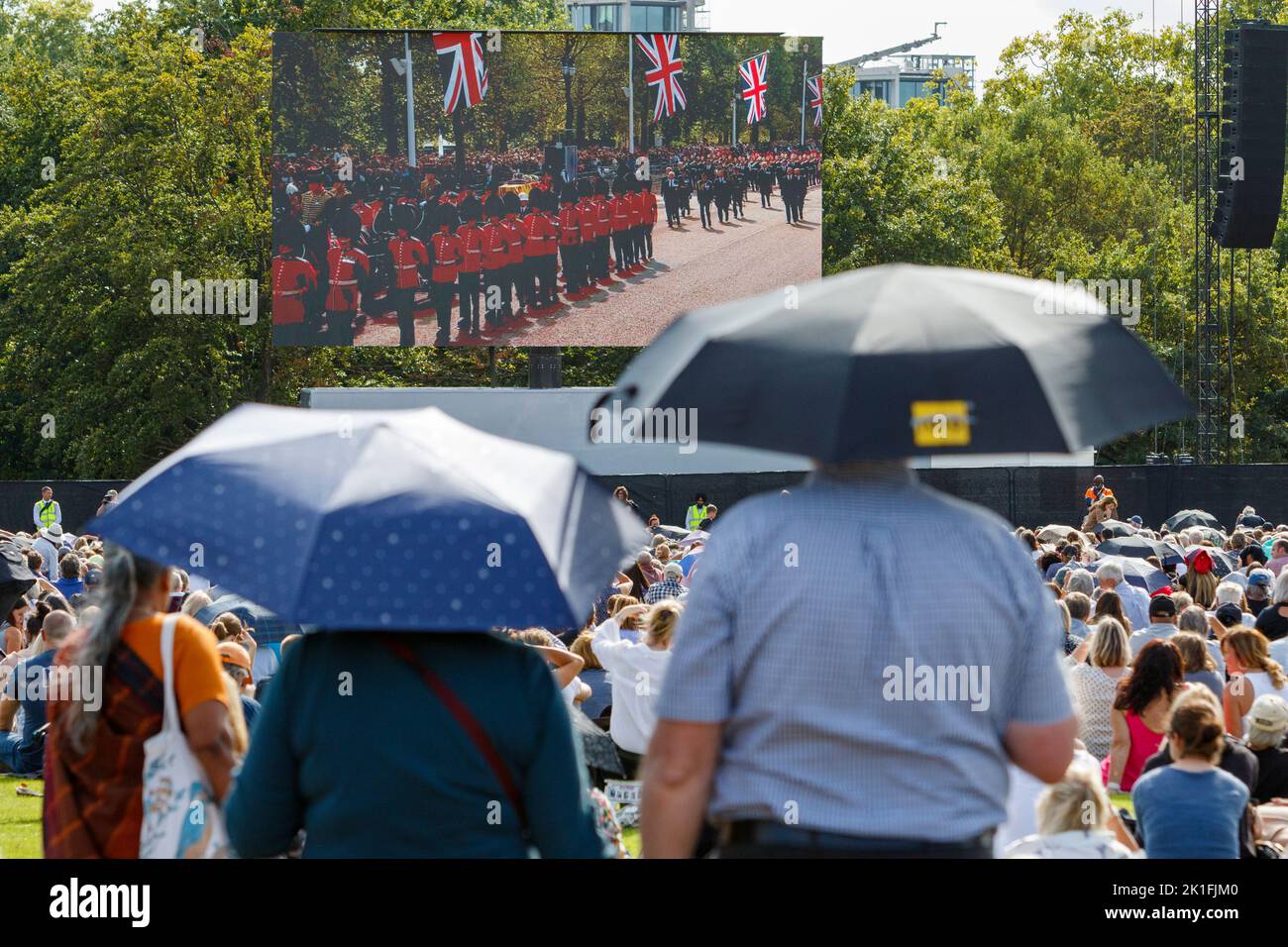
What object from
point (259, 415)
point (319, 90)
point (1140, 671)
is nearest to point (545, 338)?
point (319, 90)

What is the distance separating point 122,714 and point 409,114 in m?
26.6

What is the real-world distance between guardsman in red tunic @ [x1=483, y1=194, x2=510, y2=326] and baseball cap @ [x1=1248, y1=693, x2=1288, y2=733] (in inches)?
900

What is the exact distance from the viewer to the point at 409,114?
29156 mm

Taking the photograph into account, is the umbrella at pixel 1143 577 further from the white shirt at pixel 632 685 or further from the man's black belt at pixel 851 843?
the man's black belt at pixel 851 843

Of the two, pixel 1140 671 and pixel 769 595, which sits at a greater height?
pixel 769 595

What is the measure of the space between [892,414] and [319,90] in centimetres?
2785

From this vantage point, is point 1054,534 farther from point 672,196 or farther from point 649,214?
point 672,196

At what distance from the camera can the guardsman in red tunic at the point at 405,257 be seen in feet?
94.1

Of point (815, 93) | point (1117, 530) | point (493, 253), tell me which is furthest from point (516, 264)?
point (1117, 530)

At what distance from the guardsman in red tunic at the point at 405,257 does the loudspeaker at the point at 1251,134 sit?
13070 millimetres

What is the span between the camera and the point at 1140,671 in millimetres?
7836

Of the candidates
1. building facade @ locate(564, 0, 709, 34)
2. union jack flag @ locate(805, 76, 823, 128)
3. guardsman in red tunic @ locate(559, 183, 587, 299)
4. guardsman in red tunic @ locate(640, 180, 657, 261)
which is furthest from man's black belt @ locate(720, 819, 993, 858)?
building facade @ locate(564, 0, 709, 34)

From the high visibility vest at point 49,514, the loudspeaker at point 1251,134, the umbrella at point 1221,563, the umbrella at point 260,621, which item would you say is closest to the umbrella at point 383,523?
the umbrella at point 260,621
